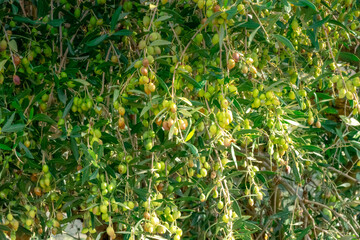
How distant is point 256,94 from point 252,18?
0.66 feet

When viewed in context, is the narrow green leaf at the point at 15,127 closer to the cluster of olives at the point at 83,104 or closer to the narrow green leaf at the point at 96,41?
the cluster of olives at the point at 83,104

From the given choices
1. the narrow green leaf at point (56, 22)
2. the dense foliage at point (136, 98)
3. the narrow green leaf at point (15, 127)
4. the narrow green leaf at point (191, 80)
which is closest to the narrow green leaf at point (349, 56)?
the dense foliage at point (136, 98)

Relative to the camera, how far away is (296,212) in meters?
2.07

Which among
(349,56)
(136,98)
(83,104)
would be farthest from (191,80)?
(349,56)

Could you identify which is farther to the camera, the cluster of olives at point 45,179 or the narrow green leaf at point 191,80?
the cluster of olives at point 45,179

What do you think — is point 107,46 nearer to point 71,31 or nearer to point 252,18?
point 71,31

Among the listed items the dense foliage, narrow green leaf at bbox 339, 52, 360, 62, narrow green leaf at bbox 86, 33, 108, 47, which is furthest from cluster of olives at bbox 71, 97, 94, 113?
narrow green leaf at bbox 339, 52, 360, 62

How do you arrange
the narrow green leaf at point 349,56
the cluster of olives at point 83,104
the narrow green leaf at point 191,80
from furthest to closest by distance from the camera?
the narrow green leaf at point 349,56, the cluster of olives at point 83,104, the narrow green leaf at point 191,80

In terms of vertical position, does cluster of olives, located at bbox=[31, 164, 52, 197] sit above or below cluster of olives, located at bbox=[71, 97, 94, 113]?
below

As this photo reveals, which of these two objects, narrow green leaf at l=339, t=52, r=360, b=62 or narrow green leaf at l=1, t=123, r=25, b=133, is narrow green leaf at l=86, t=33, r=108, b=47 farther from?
narrow green leaf at l=339, t=52, r=360, b=62

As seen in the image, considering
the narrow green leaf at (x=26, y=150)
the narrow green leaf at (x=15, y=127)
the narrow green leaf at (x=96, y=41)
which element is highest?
the narrow green leaf at (x=96, y=41)

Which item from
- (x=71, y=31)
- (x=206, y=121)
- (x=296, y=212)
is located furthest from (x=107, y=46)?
(x=296, y=212)

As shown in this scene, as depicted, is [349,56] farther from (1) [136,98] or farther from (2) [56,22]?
(2) [56,22]

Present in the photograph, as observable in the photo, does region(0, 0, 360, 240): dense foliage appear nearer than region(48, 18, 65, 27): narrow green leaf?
Yes
